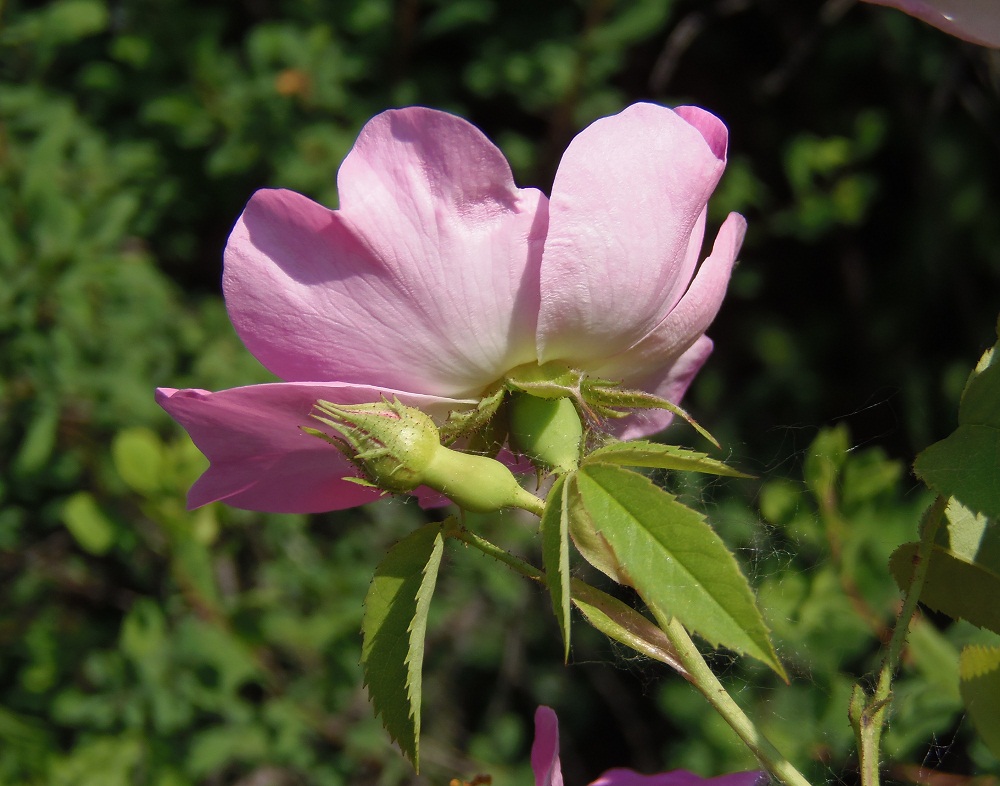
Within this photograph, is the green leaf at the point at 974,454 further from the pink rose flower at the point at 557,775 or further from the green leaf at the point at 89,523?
the green leaf at the point at 89,523

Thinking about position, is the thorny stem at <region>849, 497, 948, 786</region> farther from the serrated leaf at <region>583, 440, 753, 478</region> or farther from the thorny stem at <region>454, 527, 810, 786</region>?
the serrated leaf at <region>583, 440, 753, 478</region>

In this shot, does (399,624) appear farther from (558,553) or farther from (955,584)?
(955,584)

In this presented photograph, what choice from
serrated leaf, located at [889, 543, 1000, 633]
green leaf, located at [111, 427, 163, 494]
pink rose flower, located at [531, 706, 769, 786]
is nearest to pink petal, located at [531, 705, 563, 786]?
pink rose flower, located at [531, 706, 769, 786]

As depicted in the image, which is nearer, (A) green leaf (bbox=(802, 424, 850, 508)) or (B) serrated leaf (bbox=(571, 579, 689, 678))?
(B) serrated leaf (bbox=(571, 579, 689, 678))

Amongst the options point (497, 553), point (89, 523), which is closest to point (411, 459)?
point (497, 553)

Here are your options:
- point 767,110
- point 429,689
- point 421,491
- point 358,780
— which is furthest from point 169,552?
point 767,110

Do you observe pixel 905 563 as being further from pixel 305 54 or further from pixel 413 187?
pixel 305 54
